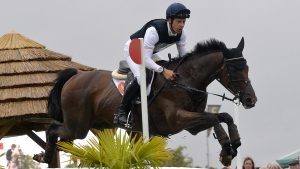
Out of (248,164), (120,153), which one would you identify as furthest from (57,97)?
(120,153)

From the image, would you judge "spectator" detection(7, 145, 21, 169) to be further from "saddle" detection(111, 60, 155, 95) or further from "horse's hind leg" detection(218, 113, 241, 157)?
"horse's hind leg" detection(218, 113, 241, 157)

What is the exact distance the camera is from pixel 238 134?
1058 cm

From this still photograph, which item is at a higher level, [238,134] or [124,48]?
[124,48]

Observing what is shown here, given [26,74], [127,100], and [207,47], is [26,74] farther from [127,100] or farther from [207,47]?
[207,47]

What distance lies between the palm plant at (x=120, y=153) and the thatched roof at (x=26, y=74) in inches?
330

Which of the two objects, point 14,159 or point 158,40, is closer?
point 158,40

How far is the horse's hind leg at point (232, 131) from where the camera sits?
10523 mm

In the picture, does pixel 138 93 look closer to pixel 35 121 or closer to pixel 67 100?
pixel 67 100

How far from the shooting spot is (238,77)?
1106 centimetres

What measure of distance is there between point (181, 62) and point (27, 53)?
759 cm

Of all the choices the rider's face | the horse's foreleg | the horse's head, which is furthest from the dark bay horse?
the rider's face

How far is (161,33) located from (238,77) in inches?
40.2

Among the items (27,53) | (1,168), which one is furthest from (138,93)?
(27,53)

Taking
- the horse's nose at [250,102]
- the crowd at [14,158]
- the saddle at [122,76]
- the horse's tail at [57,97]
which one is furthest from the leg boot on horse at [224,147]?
the crowd at [14,158]
